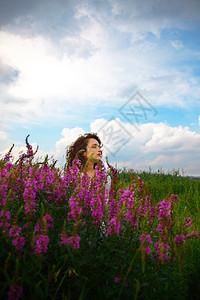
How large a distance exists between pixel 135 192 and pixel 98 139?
5914 millimetres

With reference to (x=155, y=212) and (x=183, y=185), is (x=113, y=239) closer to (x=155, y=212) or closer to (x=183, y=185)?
(x=155, y=212)

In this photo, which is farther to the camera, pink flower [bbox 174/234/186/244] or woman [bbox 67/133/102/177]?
woman [bbox 67/133/102/177]

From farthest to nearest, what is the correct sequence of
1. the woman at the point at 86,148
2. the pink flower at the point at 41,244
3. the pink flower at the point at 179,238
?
1. the woman at the point at 86,148
2. the pink flower at the point at 179,238
3. the pink flower at the point at 41,244

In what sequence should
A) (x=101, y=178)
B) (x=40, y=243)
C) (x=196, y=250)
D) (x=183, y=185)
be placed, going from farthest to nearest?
(x=183, y=185) → (x=196, y=250) → (x=101, y=178) → (x=40, y=243)

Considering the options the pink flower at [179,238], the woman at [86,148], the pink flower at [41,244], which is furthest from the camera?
the woman at [86,148]

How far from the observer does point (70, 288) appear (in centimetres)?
242

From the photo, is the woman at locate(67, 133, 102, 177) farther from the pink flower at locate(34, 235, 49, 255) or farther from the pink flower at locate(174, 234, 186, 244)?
the pink flower at locate(34, 235, 49, 255)

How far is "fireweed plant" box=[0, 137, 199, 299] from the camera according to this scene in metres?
2.21

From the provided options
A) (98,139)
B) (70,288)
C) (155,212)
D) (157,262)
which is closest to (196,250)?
(155,212)

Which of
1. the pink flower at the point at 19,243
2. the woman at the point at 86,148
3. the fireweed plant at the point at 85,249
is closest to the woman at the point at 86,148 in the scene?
the woman at the point at 86,148

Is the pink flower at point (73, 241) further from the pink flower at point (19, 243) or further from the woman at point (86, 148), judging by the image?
the woman at point (86, 148)

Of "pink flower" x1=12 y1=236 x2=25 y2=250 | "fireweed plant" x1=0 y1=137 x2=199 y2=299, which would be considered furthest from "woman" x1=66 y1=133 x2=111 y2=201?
"pink flower" x1=12 y1=236 x2=25 y2=250

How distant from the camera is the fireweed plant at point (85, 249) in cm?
221

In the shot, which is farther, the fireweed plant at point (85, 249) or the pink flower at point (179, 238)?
the pink flower at point (179, 238)
